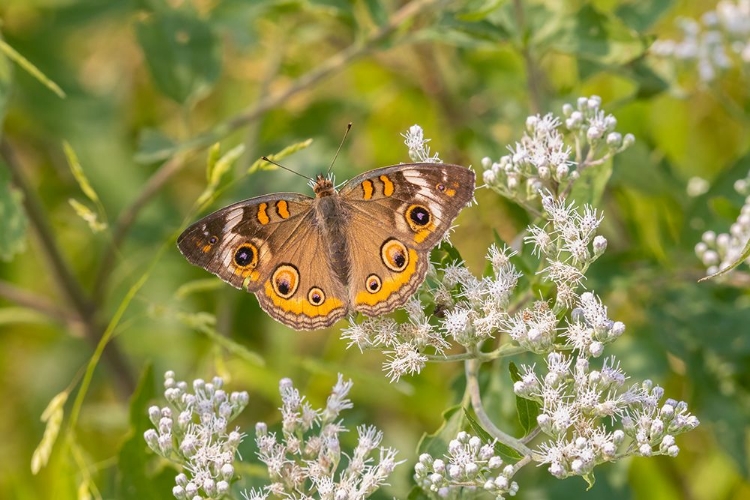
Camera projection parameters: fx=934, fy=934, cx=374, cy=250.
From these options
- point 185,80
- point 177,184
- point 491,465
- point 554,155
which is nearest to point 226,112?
point 177,184

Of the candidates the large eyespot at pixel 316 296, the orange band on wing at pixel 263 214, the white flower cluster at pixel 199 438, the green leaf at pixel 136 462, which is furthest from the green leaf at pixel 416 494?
the orange band on wing at pixel 263 214

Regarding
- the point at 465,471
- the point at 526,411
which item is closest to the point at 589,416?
the point at 526,411

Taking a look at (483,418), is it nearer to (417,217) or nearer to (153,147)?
(417,217)

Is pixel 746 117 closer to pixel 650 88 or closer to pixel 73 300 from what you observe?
pixel 650 88

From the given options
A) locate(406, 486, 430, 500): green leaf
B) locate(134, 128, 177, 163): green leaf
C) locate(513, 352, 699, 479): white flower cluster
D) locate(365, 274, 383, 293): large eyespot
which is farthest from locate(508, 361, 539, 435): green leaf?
locate(134, 128, 177, 163): green leaf

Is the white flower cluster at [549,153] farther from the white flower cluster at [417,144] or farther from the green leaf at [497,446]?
the green leaf at [497,446]

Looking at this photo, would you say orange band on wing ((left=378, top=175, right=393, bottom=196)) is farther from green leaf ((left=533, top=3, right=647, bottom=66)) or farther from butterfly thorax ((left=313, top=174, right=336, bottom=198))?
green leaf ((left=533, top=3, right=647, bottom=66))

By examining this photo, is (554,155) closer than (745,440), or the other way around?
(554,155)
